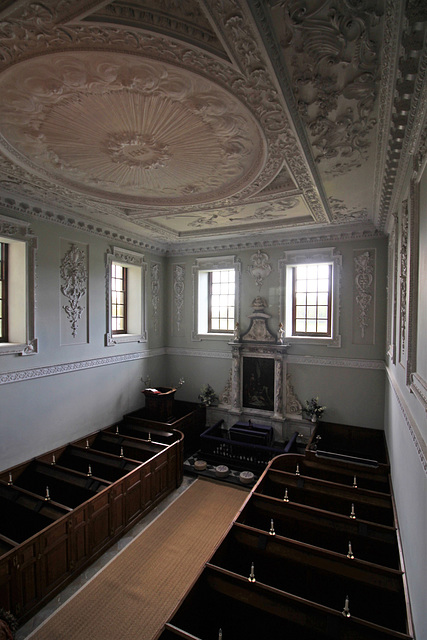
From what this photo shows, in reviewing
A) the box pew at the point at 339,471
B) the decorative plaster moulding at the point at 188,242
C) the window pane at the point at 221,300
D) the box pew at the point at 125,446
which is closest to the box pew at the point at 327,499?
the box pew at the point at 339,471

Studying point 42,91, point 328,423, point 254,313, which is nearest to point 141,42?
point 42,91

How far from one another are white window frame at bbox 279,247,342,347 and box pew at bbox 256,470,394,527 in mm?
3302

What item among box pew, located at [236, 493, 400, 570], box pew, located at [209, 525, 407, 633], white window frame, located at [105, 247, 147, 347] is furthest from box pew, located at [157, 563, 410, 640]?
white window frame, located at [105, 247, 147, 347]

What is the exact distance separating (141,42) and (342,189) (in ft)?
11.7

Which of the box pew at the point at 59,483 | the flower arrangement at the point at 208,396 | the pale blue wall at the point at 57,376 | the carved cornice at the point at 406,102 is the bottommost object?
the box pew at the point at 59,483

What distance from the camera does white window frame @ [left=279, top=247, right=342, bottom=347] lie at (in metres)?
7.18

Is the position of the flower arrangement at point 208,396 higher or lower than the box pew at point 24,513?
higher

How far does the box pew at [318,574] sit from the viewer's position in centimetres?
292

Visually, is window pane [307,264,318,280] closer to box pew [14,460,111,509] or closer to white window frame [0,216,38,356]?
white window frame [0,216,38,356]

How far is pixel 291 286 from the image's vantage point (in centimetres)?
790

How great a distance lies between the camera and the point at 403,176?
3736mm

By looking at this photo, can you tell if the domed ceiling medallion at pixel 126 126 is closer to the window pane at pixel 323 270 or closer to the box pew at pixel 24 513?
the window pane at pixel 323 270

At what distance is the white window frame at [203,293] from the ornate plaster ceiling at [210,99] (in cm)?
323

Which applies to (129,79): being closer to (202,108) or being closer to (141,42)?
(141,42)
